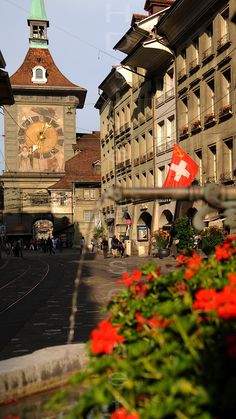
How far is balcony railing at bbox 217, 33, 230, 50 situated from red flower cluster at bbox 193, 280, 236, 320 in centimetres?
2430

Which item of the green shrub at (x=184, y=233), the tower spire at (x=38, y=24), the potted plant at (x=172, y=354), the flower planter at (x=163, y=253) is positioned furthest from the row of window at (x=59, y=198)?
the potted plant at (x=172, y=354)

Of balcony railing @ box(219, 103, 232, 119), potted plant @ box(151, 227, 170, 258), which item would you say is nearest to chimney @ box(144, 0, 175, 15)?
balcony railing @ box(219, 103, 232, 119)

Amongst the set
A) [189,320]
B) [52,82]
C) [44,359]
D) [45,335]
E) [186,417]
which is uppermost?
[52,82]

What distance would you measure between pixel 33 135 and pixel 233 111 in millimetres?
47853

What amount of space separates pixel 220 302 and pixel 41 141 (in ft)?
227

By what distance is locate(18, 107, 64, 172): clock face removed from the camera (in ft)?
230

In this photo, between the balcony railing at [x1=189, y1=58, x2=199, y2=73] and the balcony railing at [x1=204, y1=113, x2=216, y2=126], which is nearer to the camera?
the balcony railing at [x1=204, y1=113, x2=216, y2=126]

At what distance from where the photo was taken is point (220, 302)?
243 cm

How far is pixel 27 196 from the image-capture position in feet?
237

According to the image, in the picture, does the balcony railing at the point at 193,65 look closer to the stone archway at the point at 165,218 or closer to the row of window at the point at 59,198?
the stone archway at the point at 165,218

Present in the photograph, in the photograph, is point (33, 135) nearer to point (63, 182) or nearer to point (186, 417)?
point (63, 182)

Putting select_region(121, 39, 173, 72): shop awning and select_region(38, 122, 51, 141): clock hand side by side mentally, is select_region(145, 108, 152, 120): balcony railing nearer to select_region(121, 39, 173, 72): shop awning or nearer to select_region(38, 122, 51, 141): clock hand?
select_region(121, 39, 173, 72): shop awning

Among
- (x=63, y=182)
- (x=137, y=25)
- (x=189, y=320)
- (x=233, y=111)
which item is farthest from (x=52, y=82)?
(x=189, y=320)

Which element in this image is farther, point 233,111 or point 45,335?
point 233,111
